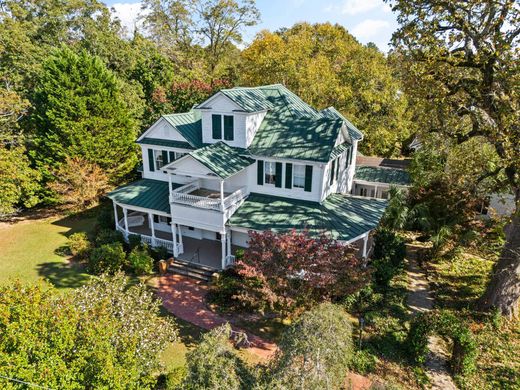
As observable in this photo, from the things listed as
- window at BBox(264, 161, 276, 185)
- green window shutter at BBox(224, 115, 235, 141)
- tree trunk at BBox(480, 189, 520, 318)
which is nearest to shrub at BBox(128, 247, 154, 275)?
window at BBox(264, 161, 276, 185)

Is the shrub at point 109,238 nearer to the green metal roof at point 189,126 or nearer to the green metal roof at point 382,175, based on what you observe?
the green metal roof at point 189,126

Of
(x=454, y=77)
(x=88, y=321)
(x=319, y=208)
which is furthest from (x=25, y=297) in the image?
(x=454, y=77)

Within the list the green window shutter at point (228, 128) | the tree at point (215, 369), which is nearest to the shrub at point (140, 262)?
the green window shutter at point (228, 128)

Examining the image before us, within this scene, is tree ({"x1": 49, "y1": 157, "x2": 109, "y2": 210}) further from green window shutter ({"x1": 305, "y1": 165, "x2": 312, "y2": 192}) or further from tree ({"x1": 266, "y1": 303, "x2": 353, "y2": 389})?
tree ({"x1": 266, "y1": 303, "x2": 353, "y2": 389})

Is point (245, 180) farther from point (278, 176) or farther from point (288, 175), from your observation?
point (288, 175)

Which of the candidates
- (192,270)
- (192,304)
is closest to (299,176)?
(192,270)
